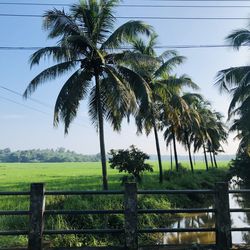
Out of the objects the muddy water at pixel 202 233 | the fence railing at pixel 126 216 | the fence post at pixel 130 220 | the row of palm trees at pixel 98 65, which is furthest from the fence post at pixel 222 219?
the row of palm trees at pixel 98 65

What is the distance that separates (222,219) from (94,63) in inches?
512

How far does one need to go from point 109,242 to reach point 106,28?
11.2 meters

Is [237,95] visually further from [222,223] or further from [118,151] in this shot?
[222,223]

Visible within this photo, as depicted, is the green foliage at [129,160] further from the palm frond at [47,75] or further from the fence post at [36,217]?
the fence post at [36,217]

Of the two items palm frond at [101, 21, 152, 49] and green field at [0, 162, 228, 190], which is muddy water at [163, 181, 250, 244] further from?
palm frond at [101, 21, 152, 49]

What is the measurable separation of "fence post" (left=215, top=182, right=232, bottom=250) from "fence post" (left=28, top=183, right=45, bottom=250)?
3630 millimetres

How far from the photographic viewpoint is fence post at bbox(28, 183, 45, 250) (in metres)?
7.90

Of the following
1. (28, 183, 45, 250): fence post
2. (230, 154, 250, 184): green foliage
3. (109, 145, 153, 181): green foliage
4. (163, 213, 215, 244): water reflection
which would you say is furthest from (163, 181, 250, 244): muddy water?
(230, 154, 250, 184): green foliage

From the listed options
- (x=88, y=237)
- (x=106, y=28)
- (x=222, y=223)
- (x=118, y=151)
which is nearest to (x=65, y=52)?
(x=106, y=28)

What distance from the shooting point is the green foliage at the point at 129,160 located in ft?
72.9

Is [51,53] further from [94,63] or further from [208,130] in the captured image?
[208,130]

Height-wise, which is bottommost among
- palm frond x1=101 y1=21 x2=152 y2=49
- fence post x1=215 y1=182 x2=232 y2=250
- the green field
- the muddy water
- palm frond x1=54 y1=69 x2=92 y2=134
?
the muddy water

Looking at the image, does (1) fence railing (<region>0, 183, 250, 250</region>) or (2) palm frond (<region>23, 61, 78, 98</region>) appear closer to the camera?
(1) fence railing (<region>0, 183, 250, 250</region>)

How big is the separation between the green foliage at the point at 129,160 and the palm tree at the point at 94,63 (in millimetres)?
2656
